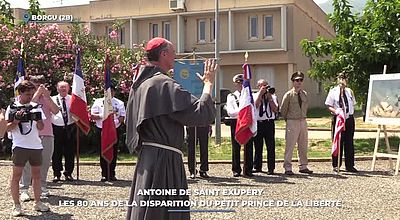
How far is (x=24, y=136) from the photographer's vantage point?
7.49m

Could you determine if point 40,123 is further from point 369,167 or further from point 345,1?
point 345,1

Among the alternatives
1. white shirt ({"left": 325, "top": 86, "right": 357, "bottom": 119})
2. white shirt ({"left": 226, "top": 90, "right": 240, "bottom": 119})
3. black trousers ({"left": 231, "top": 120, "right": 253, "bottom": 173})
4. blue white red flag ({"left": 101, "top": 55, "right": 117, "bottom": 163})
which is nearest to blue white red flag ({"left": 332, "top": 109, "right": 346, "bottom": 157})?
white shirt ({"left": 325, "top": 86, "right": 357, "bottom": 119})

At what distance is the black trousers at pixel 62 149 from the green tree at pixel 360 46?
778cm

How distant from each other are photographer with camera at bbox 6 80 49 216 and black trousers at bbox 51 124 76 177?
301 centimetres

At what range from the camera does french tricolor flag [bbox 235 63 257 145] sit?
10500 millimetres

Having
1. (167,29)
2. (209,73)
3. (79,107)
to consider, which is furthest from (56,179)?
(167,29)

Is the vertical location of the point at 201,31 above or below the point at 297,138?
above

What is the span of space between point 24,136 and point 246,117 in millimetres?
4408

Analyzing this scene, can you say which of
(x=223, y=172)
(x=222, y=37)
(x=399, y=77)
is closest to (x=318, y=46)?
(x=399, y=77)

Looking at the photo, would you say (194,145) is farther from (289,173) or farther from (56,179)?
(56,179)

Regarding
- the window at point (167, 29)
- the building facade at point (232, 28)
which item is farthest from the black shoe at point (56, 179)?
the window at point (167, 29)

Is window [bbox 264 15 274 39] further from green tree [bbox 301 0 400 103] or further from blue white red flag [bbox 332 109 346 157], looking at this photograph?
blue white red flag [bbox 332 109 346 157]

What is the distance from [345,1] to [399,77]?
479 cm

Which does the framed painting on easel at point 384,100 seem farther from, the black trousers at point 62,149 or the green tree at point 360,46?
the black trousers at point 62,149
